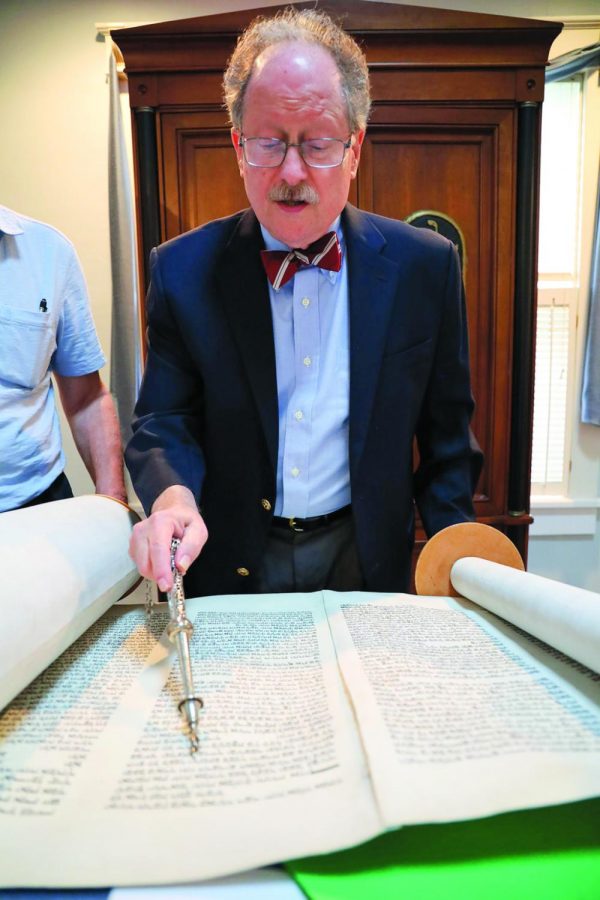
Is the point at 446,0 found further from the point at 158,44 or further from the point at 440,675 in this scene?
the point at 440,675

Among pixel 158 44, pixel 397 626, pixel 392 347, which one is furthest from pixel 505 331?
pixel 397 626

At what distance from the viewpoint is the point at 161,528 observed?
736 millimetres

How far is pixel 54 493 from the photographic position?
3.69 feet

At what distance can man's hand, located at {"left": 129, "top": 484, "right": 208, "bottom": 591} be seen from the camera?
0.71m

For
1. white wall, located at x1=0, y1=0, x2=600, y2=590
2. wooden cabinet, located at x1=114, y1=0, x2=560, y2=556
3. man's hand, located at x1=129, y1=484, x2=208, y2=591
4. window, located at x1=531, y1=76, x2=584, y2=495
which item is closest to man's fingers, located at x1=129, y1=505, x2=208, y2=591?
man's hand, located at x1=129, y1=484, x2=208, y2=591

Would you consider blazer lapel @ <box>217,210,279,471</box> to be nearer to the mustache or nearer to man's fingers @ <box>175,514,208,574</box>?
the mustache

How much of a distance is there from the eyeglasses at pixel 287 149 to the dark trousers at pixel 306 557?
0.62m

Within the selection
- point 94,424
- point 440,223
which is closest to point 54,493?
point 94,424

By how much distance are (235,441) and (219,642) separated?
0.47m

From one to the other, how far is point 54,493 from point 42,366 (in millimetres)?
234

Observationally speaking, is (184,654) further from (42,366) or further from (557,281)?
(557,281)

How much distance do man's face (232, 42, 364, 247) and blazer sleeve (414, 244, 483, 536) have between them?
0.96 ft

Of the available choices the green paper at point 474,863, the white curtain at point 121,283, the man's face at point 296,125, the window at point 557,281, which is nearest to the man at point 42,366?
the man's face at point 296,125

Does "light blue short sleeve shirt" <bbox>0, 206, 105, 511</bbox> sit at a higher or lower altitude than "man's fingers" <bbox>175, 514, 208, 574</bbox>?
higher
